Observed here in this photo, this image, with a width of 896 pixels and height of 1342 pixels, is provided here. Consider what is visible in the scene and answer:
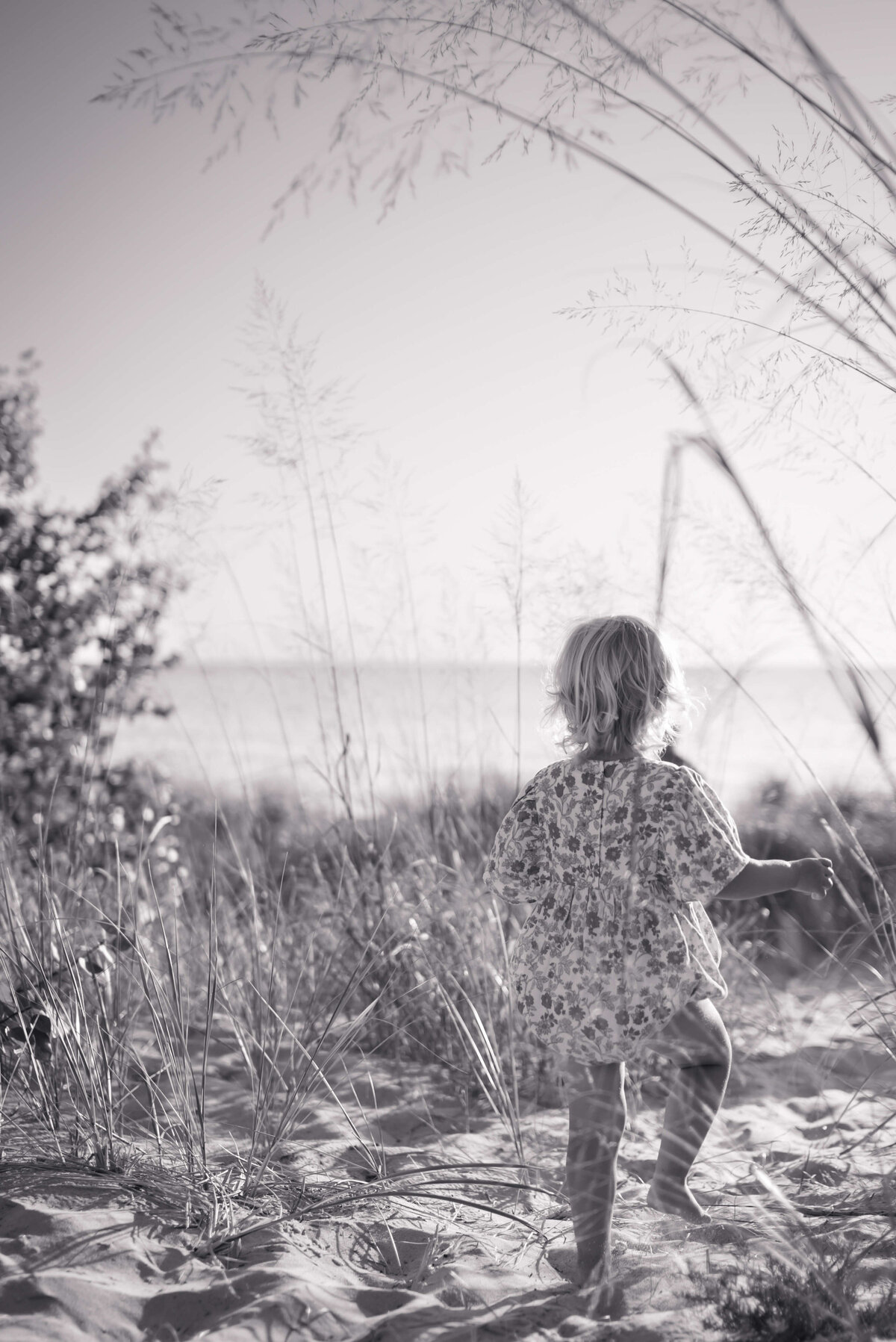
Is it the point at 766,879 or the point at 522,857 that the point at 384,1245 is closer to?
the point at 522,857

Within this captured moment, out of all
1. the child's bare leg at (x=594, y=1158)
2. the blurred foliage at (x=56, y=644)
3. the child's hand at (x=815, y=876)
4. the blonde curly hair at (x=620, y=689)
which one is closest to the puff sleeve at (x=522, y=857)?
the blonde curly hair at (x=620, y=689)

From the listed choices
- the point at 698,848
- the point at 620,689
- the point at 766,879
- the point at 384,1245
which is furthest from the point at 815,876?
the point at 384,1245

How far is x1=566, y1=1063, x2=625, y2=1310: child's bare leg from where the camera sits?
1.40 metres

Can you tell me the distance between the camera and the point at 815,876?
4.89ft

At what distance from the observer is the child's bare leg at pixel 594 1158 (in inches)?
55.2

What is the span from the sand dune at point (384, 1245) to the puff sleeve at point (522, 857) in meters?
0.45

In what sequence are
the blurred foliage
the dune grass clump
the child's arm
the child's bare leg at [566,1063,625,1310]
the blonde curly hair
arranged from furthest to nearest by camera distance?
the blurred foliage
the blonde curly hair
the child's arm
the child's bare leg at [566,1063,625,1310]
the dune grass clump

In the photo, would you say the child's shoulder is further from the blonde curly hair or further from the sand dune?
the sand dune

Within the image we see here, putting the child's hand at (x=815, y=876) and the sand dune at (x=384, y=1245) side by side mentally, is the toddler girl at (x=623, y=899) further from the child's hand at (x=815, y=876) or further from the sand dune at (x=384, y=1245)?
the sand dune at (x=384, y=1245)

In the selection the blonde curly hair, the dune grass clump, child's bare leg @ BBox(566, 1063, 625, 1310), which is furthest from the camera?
the blonde curly hair

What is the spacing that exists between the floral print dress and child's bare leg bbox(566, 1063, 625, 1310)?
0.15 ft

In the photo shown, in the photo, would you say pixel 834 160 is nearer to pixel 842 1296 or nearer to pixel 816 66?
pixel 816 66

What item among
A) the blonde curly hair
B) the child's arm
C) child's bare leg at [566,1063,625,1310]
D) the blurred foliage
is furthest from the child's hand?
the blurred foliage

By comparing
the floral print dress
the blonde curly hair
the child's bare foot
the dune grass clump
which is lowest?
the child's bare foot
